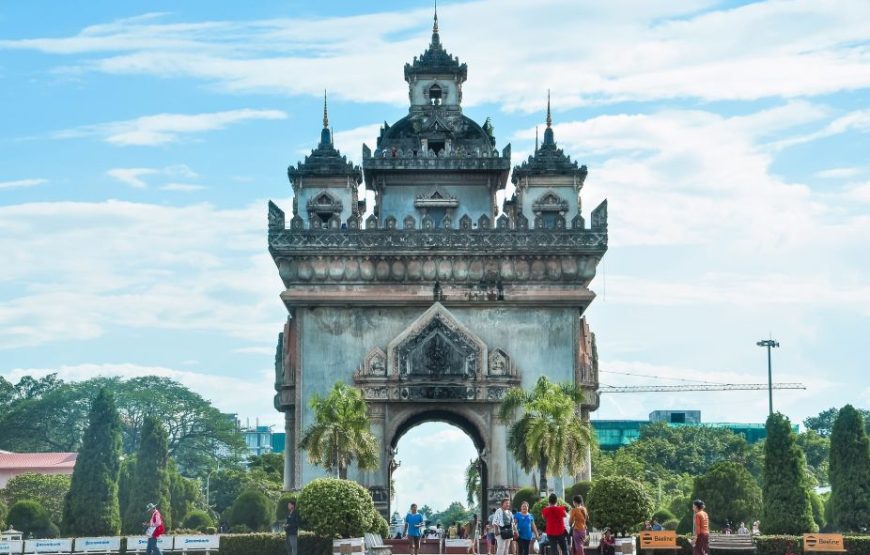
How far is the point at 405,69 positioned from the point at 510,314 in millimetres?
12567

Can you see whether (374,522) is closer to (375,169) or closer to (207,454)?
(375,169)

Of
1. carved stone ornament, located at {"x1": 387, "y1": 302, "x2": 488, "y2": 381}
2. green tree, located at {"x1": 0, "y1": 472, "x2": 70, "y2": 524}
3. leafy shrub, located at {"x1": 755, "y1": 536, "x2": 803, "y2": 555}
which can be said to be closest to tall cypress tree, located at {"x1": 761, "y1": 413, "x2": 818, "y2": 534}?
leafy shrub, located at {"x1": 755, "y1": 536, "x2": 803, "y2": 555}

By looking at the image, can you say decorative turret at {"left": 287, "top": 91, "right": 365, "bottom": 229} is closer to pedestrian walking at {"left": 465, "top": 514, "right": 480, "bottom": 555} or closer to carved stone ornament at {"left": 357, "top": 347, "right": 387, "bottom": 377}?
carved stone ornament at {"left": 357, "top": 347, "right": 387, "bottom": 377}

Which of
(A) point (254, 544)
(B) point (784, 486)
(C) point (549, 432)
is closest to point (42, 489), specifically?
(C) point (549, 432)

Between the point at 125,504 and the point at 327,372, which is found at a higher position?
the point at 327,372

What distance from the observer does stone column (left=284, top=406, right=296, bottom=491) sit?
62.2m

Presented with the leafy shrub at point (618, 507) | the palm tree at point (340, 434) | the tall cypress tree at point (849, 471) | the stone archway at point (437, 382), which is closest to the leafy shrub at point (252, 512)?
the stone archway at point (437, 382)

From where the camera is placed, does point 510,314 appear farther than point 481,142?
No

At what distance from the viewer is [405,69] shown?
67750 mm

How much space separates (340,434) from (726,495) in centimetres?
2203

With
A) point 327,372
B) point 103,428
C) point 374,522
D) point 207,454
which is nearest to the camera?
point 374,522

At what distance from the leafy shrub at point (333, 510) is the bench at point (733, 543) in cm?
991

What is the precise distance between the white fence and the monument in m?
11.5

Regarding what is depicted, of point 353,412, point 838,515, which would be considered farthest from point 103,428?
point 838,515
